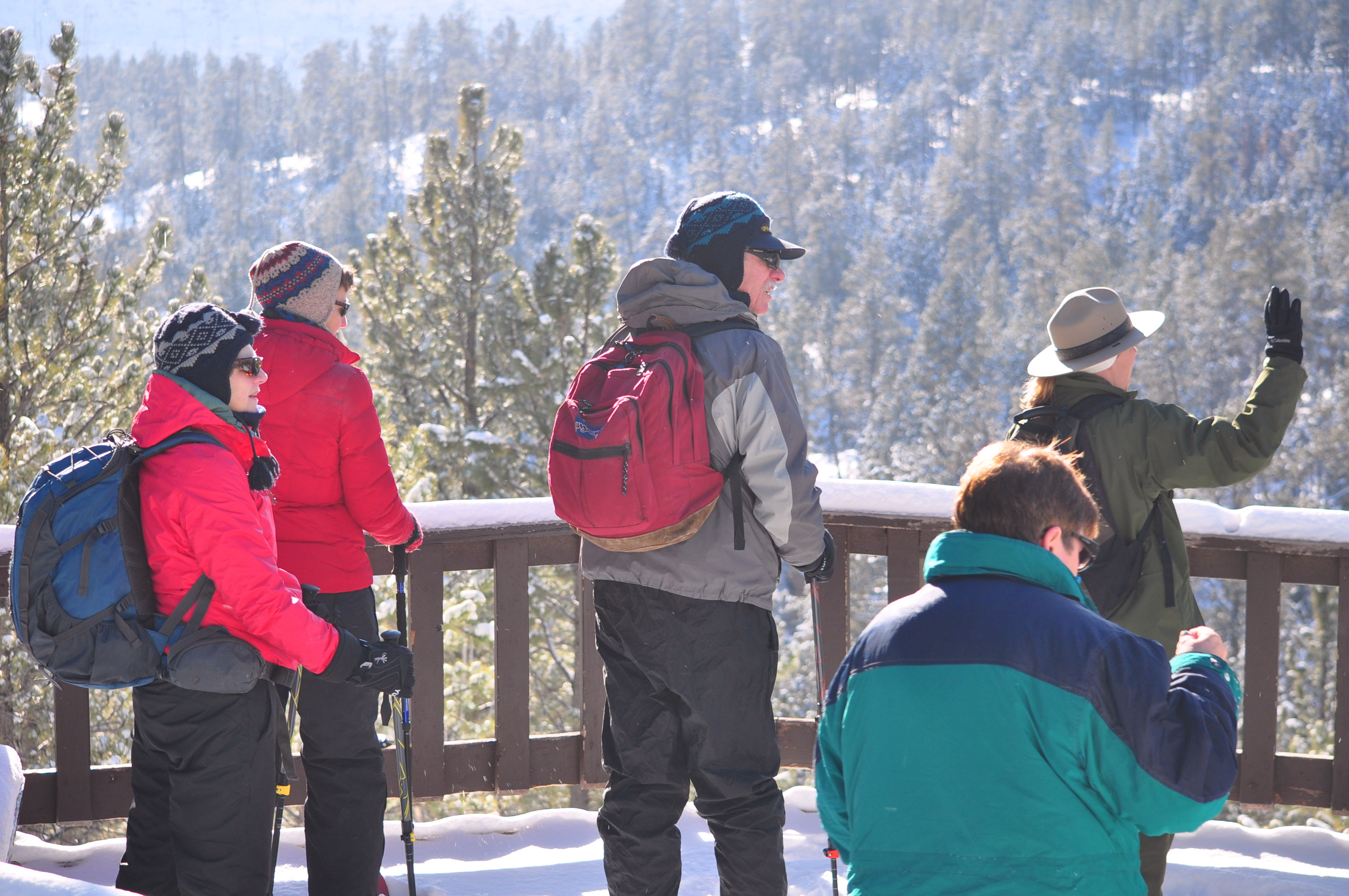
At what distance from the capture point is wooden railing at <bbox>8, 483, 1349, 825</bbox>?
3107 mm

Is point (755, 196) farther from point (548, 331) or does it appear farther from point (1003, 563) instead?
point (1003, 563)

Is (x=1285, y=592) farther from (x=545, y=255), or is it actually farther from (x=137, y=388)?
(x=137, y=388)

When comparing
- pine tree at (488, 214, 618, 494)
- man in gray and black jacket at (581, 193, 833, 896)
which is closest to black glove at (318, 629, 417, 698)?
man in gray and black jacket at (581, 193, 833, 896)

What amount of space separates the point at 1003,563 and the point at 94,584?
1.61 meters

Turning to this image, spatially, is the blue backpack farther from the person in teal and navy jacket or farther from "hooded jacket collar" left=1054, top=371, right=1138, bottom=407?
"hooded jacket collar" left=1054, top=371, right=1138, bottom=407

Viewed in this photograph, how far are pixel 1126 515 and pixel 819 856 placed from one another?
1362 millimetres

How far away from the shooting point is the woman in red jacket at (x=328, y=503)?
2539 millimetres

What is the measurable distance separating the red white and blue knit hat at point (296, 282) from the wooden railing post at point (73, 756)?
1.24 metres

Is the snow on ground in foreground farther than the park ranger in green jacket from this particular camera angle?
Yes

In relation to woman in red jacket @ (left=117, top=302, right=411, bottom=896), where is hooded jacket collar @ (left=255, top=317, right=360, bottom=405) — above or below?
above

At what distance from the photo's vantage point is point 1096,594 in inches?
99.3

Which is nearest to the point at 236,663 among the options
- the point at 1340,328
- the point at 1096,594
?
the point at 1096,594

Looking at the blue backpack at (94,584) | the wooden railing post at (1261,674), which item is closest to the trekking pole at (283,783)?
the blue backpack at (94,584)

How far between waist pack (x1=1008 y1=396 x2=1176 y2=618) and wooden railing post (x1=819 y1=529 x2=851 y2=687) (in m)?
0.96
